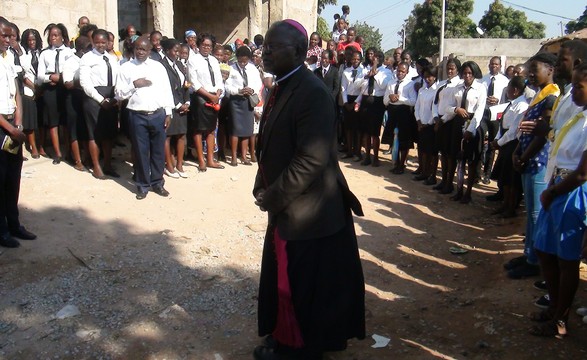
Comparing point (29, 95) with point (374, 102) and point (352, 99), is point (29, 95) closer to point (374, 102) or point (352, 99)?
point (352, 99)

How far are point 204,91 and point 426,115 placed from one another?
331 centimetres

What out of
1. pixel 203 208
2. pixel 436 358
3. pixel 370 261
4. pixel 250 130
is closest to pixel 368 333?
pixel 436 358

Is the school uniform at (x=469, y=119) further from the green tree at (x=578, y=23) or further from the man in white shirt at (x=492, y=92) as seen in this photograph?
the green tree at (x=578, y=23)

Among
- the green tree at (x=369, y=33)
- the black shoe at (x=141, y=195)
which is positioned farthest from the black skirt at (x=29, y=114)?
the green tree at (x=369, y=33)

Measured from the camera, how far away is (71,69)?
7.09 meters

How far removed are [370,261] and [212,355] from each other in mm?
2296

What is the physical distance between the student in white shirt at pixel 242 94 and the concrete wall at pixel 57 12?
2998 mm

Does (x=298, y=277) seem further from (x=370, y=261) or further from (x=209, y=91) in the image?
(x=209, y=91)

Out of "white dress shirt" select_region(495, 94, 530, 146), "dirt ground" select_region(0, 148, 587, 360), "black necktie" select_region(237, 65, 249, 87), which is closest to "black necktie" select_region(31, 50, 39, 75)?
"dirt ground" select_region(0, 148, 587, 360)

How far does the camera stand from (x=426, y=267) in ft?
17.3

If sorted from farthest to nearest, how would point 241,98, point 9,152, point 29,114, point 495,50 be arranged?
point 495,50 → point 241,98 → point 29,114 → point 9,152

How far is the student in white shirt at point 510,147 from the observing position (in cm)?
591

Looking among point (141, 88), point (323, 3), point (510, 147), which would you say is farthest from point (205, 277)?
point (323, 3)

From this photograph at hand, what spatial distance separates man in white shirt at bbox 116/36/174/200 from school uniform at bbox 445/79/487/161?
3817mm
